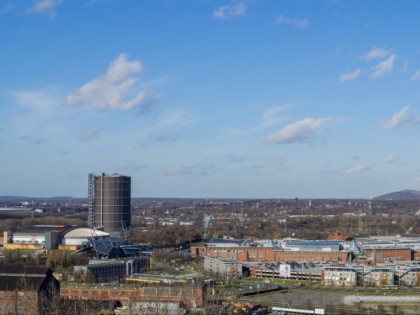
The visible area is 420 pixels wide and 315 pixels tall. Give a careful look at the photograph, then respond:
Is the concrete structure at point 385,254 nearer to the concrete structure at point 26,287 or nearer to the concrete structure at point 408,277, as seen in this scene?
the concrete structure at point 408,277

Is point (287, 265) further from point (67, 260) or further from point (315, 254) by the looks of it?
point (67, 260)

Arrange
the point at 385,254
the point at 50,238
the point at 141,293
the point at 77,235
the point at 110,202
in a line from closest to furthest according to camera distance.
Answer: the point at 141,293 → the point at 385,254 → the point at 50,238 → the point at 77,235 → the point at 110,202

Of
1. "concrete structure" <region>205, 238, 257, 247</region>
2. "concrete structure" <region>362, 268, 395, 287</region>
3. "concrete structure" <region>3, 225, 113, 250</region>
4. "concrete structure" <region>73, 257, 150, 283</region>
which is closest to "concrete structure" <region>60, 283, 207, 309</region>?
"concrete structure" <region>73, 257, 150, 283</region>

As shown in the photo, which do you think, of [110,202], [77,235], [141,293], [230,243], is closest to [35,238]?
[77,235]

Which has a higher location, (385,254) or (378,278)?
(385,254)

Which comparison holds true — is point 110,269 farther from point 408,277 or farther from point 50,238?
point 408,277

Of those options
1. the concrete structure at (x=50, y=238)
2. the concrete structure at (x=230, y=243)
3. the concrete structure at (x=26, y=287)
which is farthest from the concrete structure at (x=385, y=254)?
the concrete structure at (x=26, y=287)

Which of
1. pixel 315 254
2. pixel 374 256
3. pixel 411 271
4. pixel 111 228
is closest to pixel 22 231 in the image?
pixel 111 228

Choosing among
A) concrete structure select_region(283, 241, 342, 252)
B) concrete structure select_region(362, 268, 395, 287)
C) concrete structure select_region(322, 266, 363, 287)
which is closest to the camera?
concrete structure select_region(362, 268, 395, 287)

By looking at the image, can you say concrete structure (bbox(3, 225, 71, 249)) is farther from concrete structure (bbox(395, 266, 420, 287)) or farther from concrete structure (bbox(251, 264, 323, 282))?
concrete structure (bbox(395, 266, 420, 287))
